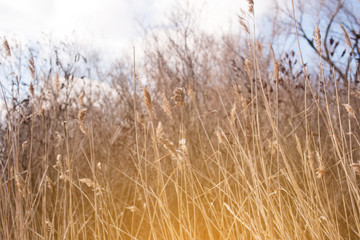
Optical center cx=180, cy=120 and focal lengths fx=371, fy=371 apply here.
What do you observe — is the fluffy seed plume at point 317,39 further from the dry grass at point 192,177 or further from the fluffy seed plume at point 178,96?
the fluffy seed plume at point 178,96

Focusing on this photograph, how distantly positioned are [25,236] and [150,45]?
5105mm

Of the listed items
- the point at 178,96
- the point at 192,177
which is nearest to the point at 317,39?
the point at 178,96

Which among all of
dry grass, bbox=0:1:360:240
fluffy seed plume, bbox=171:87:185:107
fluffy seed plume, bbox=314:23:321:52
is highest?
fluffy seed plume, bbox=314:23:321:52

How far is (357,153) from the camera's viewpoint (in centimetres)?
312

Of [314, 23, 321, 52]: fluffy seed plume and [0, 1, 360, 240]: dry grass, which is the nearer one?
[314, 23, 321, 52]: fluffy seed plume

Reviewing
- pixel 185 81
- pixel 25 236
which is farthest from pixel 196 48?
pixel 25 236

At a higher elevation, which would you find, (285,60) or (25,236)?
(285,60)

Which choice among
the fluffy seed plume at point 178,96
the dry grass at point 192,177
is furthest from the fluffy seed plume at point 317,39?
the fluffy seed plume at point 178,96

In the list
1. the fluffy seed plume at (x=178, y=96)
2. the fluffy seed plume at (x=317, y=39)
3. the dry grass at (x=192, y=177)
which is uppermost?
the fluffy seed plume at (x=317, y=39)

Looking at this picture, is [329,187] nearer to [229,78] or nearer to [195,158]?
[195,158]

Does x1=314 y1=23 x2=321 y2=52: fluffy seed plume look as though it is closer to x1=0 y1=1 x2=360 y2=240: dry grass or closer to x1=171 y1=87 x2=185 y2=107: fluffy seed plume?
x1=0 y1=1 x2=360 y2=240: dry grass

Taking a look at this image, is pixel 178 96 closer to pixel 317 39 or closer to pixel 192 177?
pixel 192 177

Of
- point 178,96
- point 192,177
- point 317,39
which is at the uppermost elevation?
point 317,39

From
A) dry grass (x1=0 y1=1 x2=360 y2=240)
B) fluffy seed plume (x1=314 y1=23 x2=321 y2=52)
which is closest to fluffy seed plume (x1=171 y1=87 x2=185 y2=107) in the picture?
dry grass (x1=0 y1=1 x2=360 y2=240)
